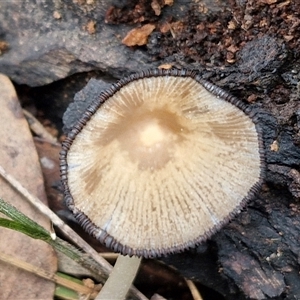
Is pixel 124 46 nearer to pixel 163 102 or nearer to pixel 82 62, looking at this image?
pixel 82 62

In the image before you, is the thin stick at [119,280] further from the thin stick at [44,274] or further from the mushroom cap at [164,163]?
the mushroom cap at [164,163]

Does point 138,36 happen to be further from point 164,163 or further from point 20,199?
point 20,199

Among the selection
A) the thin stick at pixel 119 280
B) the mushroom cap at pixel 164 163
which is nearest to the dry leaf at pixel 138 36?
the mushroom cap at pixel 164 163

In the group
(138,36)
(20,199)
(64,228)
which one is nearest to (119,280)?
(64,228)

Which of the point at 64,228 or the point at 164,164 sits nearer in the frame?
the point at 164,164

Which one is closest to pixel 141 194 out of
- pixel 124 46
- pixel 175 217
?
pixel 175 217
